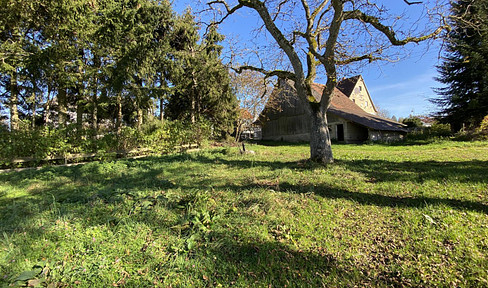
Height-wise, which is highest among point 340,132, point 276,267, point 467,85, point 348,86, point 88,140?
point 348,86

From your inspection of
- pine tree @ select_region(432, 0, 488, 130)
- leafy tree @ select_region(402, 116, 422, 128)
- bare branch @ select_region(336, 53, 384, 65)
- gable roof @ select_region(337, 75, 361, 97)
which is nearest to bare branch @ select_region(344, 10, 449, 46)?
bare branch @ select_region(336, 53, 384, 65)

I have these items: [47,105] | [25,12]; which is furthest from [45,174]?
[47,105]

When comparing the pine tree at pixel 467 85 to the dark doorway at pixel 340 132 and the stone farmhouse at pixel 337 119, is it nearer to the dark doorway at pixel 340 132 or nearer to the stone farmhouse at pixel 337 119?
the stone farmhouse at pixel 337 119

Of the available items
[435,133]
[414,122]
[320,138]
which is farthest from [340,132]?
[320,138]

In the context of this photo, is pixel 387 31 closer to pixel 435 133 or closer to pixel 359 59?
pixel 359 59

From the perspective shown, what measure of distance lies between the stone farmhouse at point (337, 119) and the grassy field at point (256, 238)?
14633 millimetres

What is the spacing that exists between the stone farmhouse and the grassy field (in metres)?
14.6

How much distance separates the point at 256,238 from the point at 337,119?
22.9 metres

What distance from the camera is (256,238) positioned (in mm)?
2842

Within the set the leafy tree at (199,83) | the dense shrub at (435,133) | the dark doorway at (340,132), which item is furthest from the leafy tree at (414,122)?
the leafy tree at (199,83)

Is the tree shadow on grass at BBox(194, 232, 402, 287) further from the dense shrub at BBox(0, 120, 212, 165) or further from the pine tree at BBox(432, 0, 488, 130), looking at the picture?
the pine tree at BBox(432, 0, 488, 130)

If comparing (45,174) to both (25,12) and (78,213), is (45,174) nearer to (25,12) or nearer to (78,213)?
(78,213)

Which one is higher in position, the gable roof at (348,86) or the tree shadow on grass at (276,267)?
the gable roof at (348,86)

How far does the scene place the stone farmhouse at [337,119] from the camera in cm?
2211
